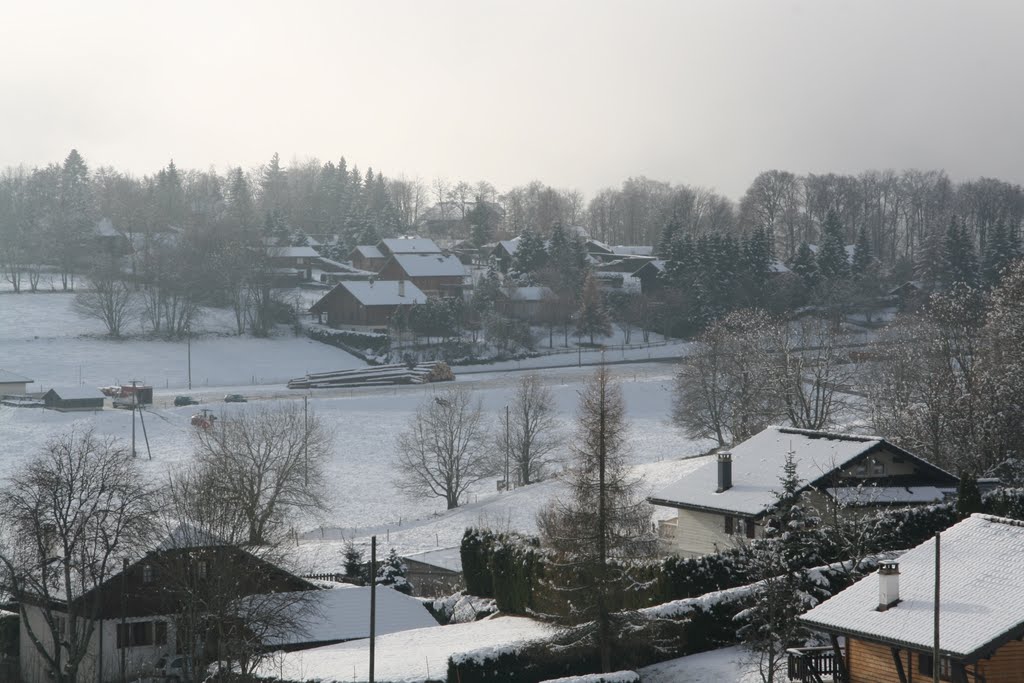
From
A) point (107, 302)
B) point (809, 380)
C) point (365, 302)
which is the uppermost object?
point (107, 302)

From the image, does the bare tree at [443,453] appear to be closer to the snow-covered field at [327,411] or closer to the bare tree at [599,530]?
the snow-covered field at [327,411]

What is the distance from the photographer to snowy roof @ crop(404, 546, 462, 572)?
39.5 m

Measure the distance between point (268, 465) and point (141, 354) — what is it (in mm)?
36025

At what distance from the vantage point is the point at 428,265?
99.1 m

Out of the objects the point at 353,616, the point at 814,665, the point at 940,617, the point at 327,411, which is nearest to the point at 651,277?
the point at 327,411

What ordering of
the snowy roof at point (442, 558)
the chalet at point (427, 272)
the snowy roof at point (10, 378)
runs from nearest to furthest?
the snowy roof at point (442, 558) < the snowy roof at point (10, 378) < the chalet at point (427, 272)

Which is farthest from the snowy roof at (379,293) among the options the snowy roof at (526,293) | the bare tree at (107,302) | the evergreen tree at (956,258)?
the evergreen tree at (956,258)

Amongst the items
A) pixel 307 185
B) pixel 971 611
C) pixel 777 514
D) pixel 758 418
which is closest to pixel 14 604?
pixel 777 514

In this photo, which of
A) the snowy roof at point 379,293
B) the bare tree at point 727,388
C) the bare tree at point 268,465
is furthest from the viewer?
the snowy roof at point 379,293

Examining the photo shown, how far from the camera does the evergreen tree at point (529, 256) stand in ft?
321

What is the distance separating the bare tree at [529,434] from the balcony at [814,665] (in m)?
34.2

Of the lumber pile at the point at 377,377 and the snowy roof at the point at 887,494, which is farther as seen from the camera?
the lumber pile at the point at 377,377

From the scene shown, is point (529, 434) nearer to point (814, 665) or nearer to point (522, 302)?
point (522, 302)

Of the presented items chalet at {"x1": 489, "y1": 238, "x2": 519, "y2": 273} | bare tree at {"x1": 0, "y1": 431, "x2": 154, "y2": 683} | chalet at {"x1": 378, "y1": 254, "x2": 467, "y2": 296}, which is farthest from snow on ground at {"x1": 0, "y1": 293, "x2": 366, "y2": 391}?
bare tree at {"x1": 0, "y1": 431, "x2": 154, "y2": 683}
